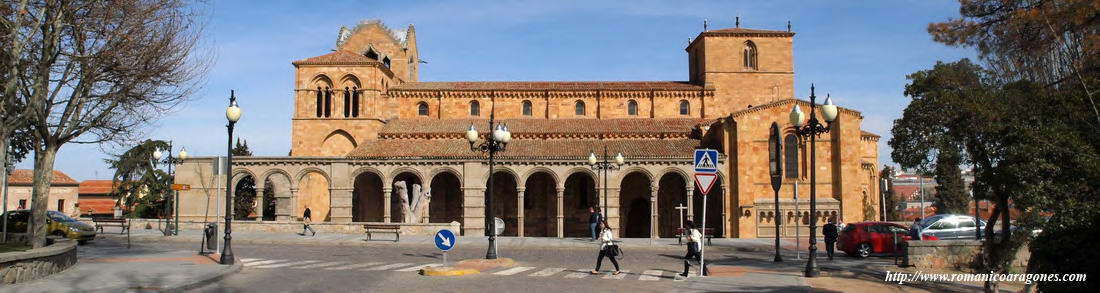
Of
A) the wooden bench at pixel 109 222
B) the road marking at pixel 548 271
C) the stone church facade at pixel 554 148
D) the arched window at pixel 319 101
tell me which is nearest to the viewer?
the road marking at pixel 548 271

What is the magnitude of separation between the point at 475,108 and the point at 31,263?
34.5 meters

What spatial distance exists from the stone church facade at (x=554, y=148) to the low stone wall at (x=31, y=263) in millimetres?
21778

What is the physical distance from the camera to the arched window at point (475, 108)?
158ft

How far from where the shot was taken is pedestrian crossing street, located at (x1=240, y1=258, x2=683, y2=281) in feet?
56.6

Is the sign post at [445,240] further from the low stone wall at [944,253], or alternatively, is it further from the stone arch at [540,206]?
the stone arch at [540,206]

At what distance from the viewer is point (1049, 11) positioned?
13336mm

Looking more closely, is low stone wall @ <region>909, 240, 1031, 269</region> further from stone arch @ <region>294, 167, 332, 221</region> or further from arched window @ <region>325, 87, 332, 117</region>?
arched window @ <region>325, 87, 332, 117</region>

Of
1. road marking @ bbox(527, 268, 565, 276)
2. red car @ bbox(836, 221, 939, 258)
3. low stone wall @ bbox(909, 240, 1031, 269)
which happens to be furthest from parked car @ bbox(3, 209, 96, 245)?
low stone wall @ bbox(909, 240, 1031, 269)

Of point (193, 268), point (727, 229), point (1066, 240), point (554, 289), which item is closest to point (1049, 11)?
point (1066, 240)

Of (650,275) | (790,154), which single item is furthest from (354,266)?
(790,154)

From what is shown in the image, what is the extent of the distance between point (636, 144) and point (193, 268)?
2883 centimetres

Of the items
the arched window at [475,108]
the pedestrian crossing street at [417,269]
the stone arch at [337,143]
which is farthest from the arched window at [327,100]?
the pedestrian crossing street at [417,269]

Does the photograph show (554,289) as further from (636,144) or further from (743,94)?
(743,94)

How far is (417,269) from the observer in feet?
60.3
